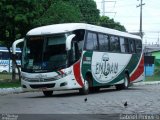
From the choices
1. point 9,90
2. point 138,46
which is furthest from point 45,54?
point 138,46

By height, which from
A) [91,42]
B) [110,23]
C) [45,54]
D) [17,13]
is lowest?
[110,23]

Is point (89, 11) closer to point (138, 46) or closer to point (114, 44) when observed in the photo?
point (138, 46)

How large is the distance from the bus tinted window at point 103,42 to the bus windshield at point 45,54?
3.83m

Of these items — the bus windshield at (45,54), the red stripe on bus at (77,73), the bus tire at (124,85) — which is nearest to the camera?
the bus windshield at (45,54)

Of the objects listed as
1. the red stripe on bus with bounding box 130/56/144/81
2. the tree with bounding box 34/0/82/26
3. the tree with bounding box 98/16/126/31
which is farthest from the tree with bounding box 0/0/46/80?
the tree with bounding box 98/16/126/31

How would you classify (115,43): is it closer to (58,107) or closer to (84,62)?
(84,62)

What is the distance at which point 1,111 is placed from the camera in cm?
1504

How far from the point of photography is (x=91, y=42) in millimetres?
24656

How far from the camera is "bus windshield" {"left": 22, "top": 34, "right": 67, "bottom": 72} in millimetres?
22250

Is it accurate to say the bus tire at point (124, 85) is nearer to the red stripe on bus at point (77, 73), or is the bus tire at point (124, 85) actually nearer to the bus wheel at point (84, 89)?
the bus wheel at point (84, 89)

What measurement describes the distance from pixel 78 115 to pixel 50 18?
65.1ft

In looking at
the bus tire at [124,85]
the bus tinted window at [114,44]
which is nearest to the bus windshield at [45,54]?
the bus tinted window at [114,44]

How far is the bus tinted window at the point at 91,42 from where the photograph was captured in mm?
→ 24184

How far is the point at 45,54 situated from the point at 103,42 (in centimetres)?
496
